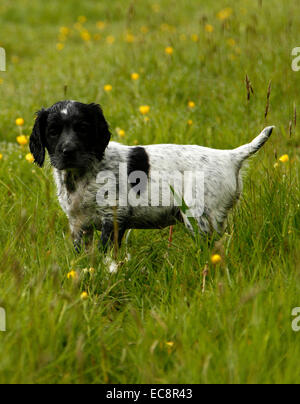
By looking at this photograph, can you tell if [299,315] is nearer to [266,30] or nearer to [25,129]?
[25,129]

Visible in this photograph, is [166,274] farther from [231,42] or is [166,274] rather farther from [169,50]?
[231,42]

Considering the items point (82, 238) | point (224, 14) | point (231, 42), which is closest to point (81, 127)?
point (82, 238)

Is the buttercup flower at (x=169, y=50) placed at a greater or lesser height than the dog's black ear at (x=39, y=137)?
greater

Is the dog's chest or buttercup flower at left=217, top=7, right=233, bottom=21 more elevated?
buttercup flower at left=217, top=7, right=233, bottom=21

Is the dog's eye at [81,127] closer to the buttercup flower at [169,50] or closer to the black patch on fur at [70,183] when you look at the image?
the black patch on fur at [70,183]

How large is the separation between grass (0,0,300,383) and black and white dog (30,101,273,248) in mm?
181

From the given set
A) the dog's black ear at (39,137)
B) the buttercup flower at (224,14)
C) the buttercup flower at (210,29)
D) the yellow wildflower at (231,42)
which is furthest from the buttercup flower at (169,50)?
the dog's black ear at (39,137)

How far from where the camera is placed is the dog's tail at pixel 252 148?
3779mm

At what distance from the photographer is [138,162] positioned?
152 inches

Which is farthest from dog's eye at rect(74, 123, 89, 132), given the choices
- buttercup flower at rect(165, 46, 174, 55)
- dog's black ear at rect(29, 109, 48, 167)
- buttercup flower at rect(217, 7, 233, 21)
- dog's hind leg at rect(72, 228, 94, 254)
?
buttercup flower at rect(217, 7, 233, 21)

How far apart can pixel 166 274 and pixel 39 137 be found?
1400 mm

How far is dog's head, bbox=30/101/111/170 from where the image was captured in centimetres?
359

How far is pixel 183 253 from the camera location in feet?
11.4

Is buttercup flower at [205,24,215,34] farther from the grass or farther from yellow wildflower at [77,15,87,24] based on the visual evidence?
yellow wildflower at [77,15,87,24]
